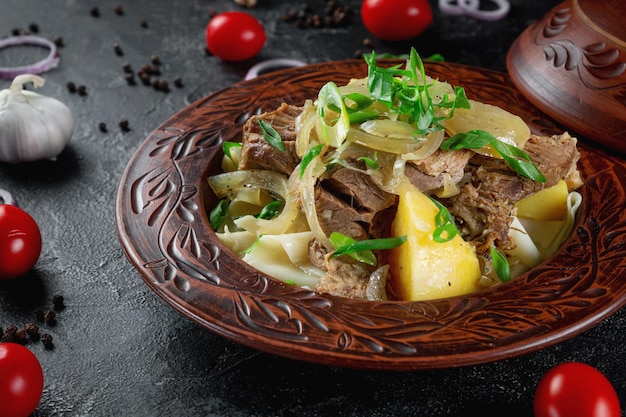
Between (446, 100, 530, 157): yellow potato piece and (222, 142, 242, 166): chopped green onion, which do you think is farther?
(222, 142, 242, 166): chopped green onion

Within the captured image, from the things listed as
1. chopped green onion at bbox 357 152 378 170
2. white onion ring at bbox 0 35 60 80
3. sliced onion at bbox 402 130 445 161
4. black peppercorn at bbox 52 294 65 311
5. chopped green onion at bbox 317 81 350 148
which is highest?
chopped green onion at bbox 317 81 350 148

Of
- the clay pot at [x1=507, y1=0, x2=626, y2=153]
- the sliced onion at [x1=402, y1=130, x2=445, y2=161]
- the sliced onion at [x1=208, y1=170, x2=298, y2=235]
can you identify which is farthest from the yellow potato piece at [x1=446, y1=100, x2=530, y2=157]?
the sliced onion at [x1=208, y1=170, x2=298, y2=235]

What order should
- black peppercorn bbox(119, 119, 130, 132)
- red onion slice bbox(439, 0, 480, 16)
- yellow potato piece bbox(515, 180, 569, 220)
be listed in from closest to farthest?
yellow potato piece bbox(515, 180, 569, 220)
black peppercorn bbox(119, 119, 130, 132)
red onion slice bbox(439, 0, 480, 16)

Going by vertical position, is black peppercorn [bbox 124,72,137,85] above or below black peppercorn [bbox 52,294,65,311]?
below

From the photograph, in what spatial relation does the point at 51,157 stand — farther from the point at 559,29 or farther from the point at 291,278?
the point at 559,29

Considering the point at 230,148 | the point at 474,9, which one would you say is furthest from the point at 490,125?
the point at 474,9

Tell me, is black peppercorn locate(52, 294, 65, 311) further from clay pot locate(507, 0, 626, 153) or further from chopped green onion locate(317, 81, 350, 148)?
clay pot locate(507, 0, 626, 153)

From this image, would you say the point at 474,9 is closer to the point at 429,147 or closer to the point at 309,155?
the point at 429,147

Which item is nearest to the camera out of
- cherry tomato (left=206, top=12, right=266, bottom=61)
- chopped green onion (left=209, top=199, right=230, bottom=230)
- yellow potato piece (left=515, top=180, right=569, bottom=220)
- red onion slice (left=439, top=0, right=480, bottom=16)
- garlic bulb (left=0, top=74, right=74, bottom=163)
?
yellow potato piece (left=515, top=180, right=569, bottom=220)
